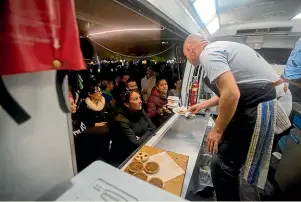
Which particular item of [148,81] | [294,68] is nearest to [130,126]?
[148,81]

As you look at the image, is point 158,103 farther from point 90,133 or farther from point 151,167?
point 151,167

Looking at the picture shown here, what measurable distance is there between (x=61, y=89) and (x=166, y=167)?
32.5 inches

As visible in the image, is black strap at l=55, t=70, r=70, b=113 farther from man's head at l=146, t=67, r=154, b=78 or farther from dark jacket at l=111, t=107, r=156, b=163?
man's head at l=146, t=67, r=154, b=78

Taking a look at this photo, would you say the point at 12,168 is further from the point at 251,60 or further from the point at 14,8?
the point at 251,60

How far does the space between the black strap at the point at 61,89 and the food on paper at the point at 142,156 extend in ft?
2.37

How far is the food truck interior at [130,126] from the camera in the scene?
0.53 m

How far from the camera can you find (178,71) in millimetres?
3160

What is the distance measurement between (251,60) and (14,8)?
1261 mm

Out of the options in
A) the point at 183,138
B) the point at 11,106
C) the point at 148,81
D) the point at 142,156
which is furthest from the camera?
the point at 148,81

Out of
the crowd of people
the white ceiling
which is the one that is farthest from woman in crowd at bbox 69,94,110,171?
the white ceiling

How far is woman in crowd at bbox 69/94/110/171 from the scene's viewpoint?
1.56 m

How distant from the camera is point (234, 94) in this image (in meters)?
1.00

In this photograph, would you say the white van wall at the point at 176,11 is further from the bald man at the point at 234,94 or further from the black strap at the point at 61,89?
the black strap at the point at 61,89

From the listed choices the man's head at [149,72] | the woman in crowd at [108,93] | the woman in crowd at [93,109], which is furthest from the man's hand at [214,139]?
the man's head at [149,72]
